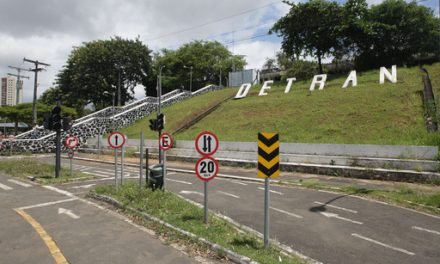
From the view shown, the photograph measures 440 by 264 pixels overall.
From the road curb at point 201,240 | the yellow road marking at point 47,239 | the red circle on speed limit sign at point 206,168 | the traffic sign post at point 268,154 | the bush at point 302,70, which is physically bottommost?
the yellow road marking at point 47,239

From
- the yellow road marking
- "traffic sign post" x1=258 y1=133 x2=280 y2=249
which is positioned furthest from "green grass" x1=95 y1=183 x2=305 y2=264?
the yellow road marking

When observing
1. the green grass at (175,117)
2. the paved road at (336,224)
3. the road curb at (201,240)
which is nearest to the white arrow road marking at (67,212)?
the road curb at (201,240)

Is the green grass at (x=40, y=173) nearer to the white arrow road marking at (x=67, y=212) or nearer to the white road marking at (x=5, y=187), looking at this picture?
the white road marking at (x=5, y=187)

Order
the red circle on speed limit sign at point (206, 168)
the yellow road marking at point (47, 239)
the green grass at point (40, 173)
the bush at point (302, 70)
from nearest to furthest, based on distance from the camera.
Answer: the yellow road marking at point (47, 239)
the red circle on speed limit sign at point (206, 168)
the green grass at point (40, 173)
the bush at point (302, 70)

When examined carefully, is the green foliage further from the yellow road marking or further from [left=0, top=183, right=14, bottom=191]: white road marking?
the yellow road marking

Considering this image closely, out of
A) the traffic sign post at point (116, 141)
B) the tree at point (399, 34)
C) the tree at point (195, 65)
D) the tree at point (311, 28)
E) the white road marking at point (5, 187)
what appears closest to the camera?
the traffic sign post at point (116, 141)

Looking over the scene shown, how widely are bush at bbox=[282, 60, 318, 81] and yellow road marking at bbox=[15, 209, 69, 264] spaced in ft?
162

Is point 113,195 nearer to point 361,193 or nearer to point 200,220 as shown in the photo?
point 200,220

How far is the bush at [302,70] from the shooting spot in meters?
54.9

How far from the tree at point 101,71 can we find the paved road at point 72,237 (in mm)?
47684

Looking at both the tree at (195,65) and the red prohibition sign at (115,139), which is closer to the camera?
the red prohibition sign at (115,139)

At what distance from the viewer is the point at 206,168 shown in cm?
773

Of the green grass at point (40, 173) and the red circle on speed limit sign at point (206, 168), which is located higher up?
the red circle on speed limit sign at point (206, 168)

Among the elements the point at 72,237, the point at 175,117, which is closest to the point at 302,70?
the point at 175,117
